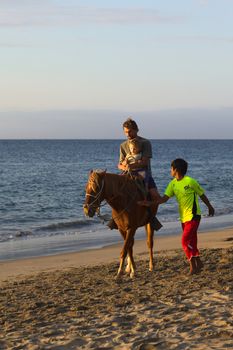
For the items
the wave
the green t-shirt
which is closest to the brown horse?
the green t-shirt

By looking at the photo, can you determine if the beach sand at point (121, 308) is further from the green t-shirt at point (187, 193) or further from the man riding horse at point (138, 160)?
the man riding horse at point (138, 160)

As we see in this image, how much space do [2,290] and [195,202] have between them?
3.20m

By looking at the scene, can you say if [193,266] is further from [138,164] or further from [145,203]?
[138,164]

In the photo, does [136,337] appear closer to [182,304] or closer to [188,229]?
[182,304]

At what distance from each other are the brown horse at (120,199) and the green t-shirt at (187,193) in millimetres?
571

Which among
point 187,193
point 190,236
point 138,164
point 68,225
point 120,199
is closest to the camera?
point 187,193

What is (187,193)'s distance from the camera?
9.51m

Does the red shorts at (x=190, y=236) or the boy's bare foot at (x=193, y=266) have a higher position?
the red shorts at (x=190, y=236)

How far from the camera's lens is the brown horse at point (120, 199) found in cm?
938

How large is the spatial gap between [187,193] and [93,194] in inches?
54.1

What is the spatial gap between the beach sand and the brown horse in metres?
0.77

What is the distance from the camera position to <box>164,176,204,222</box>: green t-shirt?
31.2 ft

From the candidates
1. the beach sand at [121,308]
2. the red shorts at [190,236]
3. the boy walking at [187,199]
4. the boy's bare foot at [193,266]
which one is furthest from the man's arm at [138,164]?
the beach sand at [121,308]

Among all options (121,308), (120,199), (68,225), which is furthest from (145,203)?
(68,225)
